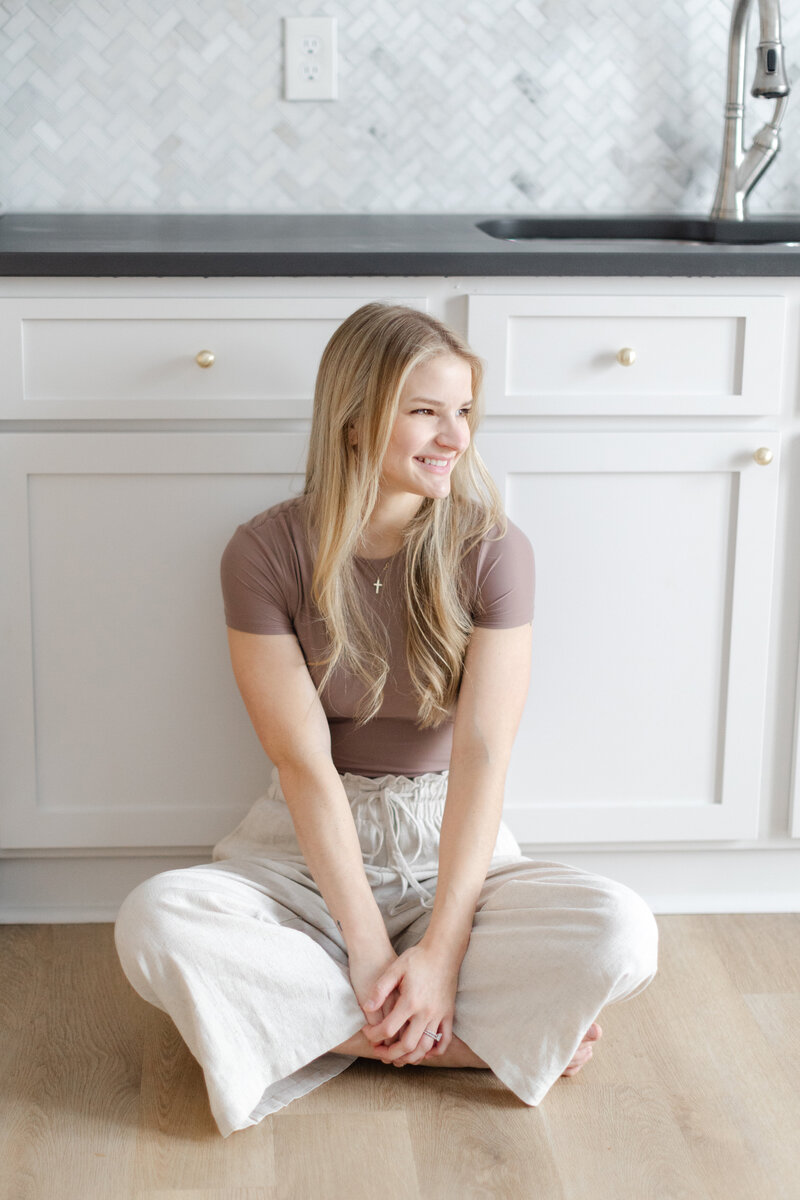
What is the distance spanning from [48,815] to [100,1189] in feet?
1.83

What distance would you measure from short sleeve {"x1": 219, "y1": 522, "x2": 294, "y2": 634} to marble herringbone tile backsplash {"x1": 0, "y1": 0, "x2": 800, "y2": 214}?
0.82 meters

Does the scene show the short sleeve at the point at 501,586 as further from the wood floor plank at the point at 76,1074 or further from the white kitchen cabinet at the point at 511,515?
the wood floor plank at the point at 76,1074

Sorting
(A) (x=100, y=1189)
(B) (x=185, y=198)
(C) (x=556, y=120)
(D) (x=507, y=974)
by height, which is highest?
(C) (x=556, y=120)

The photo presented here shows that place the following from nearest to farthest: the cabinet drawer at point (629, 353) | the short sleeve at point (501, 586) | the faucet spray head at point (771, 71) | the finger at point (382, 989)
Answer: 1. the finger at point (382, 989)
2. the short sleeve at point (501, 586)
3. the cabinet drawer at point (629, 353)
4. the faucet spray head at point (771, 71)

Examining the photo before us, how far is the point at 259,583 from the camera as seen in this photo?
1.43 metres

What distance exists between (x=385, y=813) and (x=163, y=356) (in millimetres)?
614

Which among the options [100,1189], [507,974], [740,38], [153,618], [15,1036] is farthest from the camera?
[740,38]

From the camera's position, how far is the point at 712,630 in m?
1.67

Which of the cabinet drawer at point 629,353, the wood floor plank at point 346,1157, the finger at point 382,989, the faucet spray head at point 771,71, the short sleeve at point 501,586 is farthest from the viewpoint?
the faucet spray head at point 771,71

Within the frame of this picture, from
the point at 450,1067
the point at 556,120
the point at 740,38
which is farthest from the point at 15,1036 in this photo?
the point at 740,38

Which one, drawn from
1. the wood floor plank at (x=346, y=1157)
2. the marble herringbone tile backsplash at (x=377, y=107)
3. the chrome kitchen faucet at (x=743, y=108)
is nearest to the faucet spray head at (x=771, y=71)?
the chrome kitchen faucet at (x=743, y=108)

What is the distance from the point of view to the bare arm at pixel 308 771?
1.40 metres

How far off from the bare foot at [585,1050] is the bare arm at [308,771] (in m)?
0.24

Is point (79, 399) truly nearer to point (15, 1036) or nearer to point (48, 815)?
point (48, 815)
